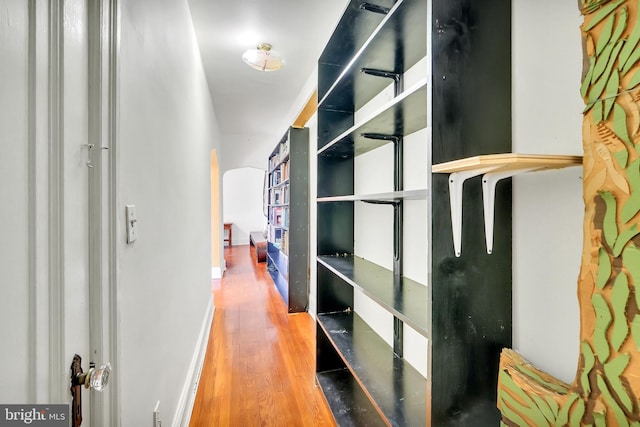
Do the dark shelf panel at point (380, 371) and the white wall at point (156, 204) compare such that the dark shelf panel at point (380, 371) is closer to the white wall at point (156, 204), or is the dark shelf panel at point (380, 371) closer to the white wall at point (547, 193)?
the white wall at point (547, 193)

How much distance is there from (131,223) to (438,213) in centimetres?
95

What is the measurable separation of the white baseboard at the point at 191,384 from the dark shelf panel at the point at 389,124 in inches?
62.8

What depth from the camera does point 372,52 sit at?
1.33 metres

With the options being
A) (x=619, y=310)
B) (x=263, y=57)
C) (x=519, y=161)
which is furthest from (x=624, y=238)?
(x=263, y=57)

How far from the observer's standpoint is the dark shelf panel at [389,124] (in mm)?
1052

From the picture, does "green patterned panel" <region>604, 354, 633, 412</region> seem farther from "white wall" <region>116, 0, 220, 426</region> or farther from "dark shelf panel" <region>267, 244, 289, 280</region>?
"dark shelf panel" <region>267, 244, 289, 280</region>

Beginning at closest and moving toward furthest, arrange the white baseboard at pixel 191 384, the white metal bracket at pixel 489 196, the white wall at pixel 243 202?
1. the white metal bracket at pixel 489 196
2. the white baseboard at pixel 191 384
3. the white wall at pixel 243 202

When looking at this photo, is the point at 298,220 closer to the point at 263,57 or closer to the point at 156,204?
the point at 263,57

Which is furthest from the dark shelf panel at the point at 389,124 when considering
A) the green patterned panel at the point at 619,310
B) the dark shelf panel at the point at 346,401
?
the dark shelf panel at the point at 346,401

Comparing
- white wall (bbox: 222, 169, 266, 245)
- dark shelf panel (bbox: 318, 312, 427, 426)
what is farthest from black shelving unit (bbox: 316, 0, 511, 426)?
white wall (bbox: 222, 169, 266, 245)

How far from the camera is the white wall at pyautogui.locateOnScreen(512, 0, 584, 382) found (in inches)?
31.0
